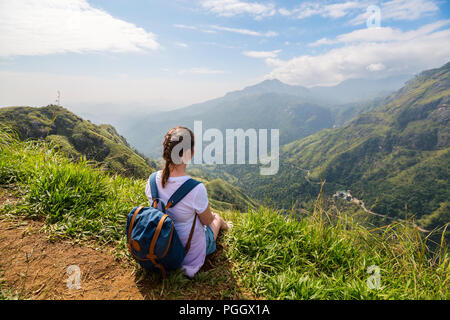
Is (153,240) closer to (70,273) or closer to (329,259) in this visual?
(70,273)

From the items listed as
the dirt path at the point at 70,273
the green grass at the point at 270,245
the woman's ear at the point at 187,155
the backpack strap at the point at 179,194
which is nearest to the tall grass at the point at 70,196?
the green grass at the point at 270,245

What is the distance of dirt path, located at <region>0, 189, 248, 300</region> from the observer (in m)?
2.68

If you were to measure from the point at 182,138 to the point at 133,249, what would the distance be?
163cm

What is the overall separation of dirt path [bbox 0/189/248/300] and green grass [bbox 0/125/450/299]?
44mm

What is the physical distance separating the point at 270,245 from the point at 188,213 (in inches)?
62.6

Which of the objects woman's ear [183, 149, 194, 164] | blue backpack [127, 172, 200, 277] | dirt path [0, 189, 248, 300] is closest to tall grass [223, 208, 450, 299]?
dirt path [0, 189, 248, 300]

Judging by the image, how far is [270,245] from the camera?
358 centimetres

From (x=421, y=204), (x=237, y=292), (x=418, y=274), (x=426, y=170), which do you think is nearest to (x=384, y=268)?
(x=418, y=274)

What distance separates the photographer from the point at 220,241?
13.3 ft

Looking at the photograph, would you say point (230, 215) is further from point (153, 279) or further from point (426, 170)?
point (426, 170)

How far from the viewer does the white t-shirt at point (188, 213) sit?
3004 mm

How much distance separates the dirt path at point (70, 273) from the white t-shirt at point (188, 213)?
0.92 feet

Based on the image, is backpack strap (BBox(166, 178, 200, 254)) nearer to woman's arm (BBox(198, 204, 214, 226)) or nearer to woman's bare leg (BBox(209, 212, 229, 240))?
woman's arm (BBox(198, 204, 214, 226))

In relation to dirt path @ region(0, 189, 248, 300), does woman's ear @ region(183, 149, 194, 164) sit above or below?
above
